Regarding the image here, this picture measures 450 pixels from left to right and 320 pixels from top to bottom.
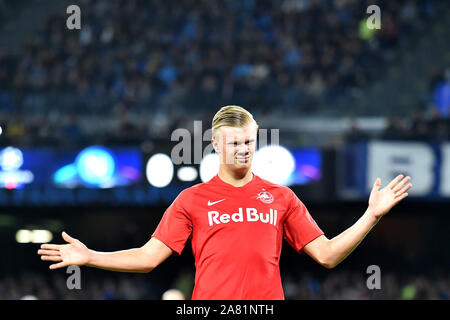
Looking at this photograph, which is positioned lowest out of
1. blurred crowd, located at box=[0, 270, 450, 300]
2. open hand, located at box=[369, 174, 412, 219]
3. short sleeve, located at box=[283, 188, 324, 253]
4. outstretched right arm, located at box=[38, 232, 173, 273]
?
blurred crowd, located at box=[0, 270, 450, 300]

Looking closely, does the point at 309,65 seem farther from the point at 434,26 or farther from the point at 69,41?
the point at 69,41

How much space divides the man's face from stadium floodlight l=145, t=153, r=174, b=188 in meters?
11.0

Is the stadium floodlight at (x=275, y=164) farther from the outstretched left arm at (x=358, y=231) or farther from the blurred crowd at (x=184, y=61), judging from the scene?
the outstretched left arm at (x=358, y=231)

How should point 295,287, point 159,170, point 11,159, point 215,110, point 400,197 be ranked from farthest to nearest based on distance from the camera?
point 215,110
point 295,287
point 159,170
point 11,159
point 400,197

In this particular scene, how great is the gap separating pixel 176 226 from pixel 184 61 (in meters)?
15.1

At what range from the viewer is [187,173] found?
48.9 ft

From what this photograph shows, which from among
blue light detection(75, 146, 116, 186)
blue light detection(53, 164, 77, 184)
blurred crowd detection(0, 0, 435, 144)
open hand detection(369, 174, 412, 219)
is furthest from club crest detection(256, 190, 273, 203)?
blurred crowd detection(0, 0, 435, 144)

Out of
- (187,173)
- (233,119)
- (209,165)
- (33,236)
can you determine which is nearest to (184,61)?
(187,173)

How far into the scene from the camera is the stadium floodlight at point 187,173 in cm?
1485

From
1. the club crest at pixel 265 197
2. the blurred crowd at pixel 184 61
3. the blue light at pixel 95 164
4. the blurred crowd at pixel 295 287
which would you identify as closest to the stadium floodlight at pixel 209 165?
the blurred crowd at pixel 184 61

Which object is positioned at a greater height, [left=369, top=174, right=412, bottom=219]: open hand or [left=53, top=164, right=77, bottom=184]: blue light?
[left=53, top=164, right=77, bottom=184]: blue light

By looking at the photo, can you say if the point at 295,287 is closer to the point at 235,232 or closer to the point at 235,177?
the point at 235,177

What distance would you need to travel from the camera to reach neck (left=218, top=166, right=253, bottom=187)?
3996 millimetres

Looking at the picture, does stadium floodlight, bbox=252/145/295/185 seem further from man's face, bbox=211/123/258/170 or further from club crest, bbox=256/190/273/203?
man's face, bbox=211/123/258/170
